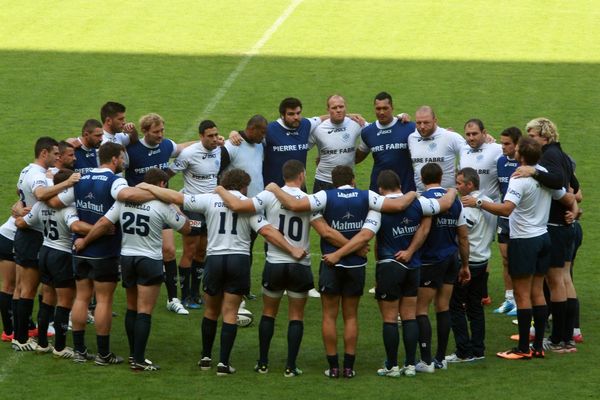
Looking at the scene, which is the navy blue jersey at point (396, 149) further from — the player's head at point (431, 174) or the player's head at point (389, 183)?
the player's head at point (389, 183)

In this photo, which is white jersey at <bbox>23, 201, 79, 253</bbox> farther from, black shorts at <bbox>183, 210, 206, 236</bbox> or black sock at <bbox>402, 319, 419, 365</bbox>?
black sock at <bbox>402, 319, 419, 365</bbox>

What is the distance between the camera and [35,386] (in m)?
11.4

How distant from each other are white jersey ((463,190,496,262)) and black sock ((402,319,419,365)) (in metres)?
1.18

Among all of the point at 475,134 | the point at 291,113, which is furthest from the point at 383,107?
the point at 475,134

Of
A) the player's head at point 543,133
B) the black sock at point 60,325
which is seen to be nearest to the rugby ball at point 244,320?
the black sock at point 60,325

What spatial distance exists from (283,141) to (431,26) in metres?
14.1

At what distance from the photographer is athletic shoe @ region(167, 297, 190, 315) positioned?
14.2 metres

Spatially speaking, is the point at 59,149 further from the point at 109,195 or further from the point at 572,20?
the point at 572,20

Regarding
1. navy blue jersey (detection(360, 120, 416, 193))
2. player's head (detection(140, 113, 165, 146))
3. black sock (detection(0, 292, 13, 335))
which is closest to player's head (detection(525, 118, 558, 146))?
navy blue jersey (detection(360, 120, 416, 193))

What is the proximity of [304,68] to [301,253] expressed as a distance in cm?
1441

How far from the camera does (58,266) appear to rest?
12.2 metres

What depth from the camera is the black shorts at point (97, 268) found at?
1198 centimetres

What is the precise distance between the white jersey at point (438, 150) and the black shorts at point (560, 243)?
2.06 metres

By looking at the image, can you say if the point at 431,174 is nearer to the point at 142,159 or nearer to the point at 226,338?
the point at 226,338
